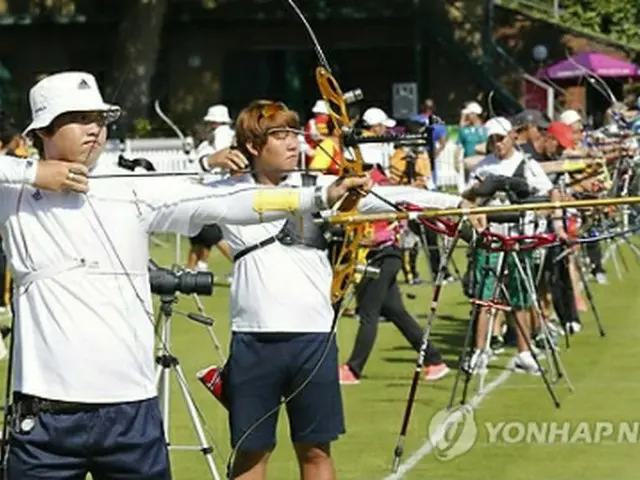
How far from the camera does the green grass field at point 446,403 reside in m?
9.85

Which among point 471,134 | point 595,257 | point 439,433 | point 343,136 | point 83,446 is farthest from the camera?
point 471,134

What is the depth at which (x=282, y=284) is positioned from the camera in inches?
286

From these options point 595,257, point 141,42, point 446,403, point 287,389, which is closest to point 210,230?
point 595,257

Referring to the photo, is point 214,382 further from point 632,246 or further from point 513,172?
point 632,246

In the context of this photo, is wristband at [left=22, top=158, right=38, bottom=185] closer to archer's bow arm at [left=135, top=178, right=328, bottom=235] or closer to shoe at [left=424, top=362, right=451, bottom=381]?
archer's bow arm at [left=135, top=178, right=328, bottom=235]

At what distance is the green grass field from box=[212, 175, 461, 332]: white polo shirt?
2484mm

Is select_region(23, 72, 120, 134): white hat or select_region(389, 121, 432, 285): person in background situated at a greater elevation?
select_region(23, 72, 120, 134): white hat

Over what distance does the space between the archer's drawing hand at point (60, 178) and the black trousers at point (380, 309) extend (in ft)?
23.2

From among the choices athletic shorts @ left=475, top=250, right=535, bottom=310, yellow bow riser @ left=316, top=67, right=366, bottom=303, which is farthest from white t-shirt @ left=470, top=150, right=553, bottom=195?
yellow bow riser @ left=316, top=67, right=366, bottom=303

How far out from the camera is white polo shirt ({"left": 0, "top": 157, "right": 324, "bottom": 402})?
18.5ft

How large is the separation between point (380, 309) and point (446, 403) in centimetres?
116

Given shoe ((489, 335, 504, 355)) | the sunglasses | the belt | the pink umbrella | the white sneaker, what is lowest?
the white sneaker

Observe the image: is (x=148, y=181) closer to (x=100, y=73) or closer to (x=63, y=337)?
(x=63, y=337)

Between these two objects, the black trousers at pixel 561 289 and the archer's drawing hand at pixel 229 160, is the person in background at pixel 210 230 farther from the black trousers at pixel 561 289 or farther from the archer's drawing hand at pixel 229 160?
the archer's drawing hand at pixel 229 160
